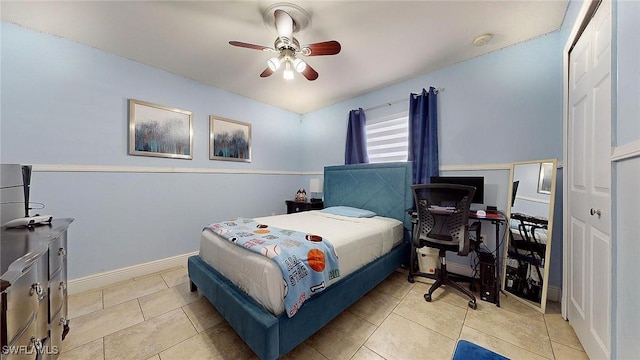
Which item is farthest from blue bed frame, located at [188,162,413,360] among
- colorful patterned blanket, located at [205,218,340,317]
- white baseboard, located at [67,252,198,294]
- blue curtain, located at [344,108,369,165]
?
white baseboard, located at [67,252,198,294]

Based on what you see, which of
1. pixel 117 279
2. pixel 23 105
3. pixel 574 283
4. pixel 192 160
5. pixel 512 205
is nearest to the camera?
pixel 574 283

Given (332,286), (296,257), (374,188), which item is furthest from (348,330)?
(374,188)

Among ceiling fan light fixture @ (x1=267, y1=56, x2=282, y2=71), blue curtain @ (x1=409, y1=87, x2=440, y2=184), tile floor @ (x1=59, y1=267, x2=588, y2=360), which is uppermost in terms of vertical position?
ceiling fan light fixture @ (x1=267, y1=56, x2=282, y2=71)

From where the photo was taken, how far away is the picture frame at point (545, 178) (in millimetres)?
2043

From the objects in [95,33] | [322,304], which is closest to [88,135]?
[95,33]

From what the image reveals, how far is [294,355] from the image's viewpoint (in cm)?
142

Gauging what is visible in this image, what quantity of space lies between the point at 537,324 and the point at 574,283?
0.43 m

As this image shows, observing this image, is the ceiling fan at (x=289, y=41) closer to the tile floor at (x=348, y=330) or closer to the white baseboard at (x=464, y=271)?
the tile floor at (x=348, y=330)

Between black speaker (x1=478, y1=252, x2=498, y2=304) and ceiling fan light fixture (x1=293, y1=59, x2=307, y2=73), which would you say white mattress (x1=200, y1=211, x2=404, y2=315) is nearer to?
black speaker (x1=478, y1=252, x2=498, y2=304)

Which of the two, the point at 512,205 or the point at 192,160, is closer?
the point at 512,205

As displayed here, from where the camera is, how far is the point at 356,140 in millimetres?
3580

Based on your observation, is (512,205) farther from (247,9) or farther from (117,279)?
(117,279)

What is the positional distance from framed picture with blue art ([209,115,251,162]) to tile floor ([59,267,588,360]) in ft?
6.57

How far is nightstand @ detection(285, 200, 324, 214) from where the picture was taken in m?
3.98
